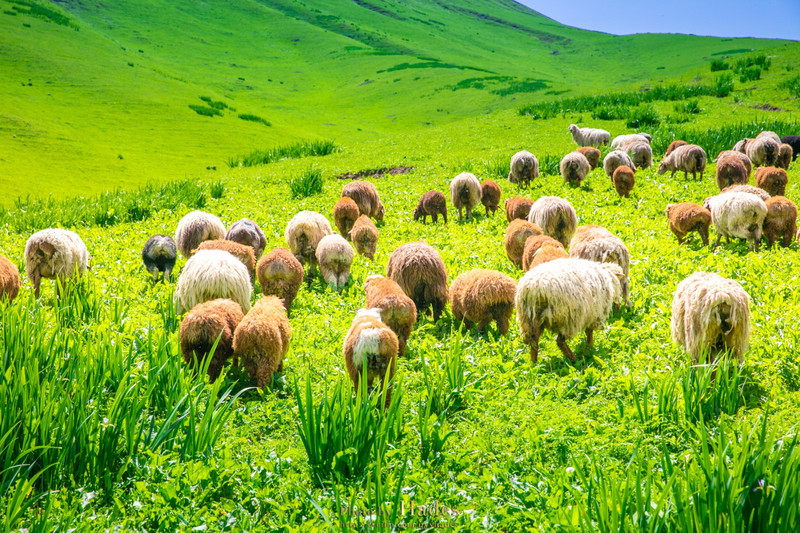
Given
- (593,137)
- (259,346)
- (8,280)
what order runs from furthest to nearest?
(593,137) < (8,280) < (259,346)

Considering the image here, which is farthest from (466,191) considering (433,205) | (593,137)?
(593,137)

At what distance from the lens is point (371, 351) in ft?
14.5

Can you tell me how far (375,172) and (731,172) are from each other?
10.9 meters

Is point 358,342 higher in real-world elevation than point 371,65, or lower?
lower

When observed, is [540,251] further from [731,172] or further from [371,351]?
[731,172]

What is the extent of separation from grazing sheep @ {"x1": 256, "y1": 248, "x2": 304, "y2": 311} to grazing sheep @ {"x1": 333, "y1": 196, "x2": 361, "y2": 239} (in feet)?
11.1

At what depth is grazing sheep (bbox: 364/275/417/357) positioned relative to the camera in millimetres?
5367

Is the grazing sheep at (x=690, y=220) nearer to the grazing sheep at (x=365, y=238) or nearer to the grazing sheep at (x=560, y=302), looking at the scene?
the grazing sheep at (x=560, y=302)

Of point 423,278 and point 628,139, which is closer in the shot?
point 423,278

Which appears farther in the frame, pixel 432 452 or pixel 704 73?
pixel 704 73

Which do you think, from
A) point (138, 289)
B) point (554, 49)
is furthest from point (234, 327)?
point (554, 49)

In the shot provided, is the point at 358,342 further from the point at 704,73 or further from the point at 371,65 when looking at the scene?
the point at 371,65

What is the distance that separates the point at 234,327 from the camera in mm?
5172

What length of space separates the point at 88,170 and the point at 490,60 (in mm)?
57860
